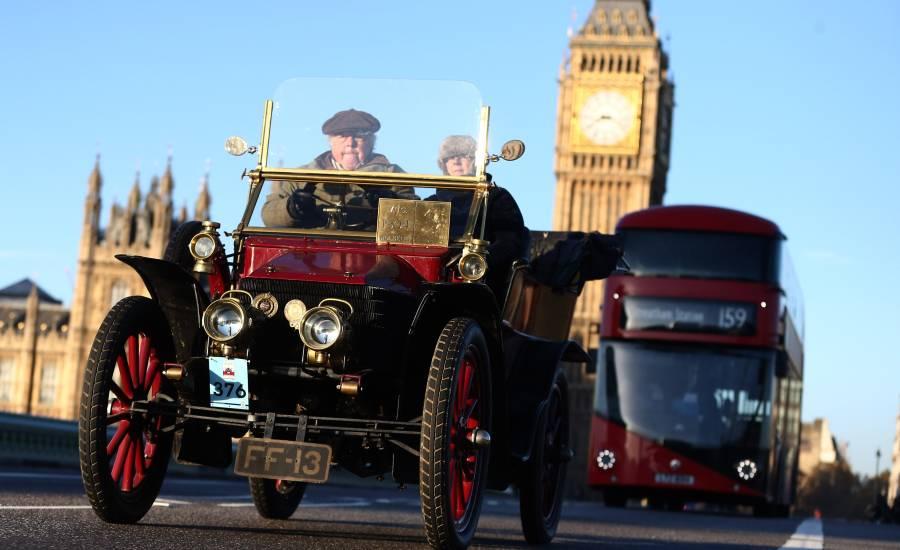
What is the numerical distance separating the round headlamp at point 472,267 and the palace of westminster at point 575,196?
75.4 meters

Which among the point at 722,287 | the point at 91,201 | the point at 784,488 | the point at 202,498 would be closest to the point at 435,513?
the point at 202,498

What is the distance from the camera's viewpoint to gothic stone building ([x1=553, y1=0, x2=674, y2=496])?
83375 millimetres

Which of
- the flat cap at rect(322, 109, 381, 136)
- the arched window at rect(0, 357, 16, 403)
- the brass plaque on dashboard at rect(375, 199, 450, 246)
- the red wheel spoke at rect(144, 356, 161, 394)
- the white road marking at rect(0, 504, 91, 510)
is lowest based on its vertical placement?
the arched window at rect(0, 357, 16, 403)

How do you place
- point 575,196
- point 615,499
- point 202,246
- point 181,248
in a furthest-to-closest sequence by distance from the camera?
point 575,196, point 615,499, point 181,248, point 202,246

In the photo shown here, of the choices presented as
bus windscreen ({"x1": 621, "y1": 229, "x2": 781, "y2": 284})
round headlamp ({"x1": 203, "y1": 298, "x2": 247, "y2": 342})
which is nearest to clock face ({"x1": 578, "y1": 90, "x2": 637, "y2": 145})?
bus windscreen ({"x1": 621, "y1": 229, "x2": 781, "y2": 284})

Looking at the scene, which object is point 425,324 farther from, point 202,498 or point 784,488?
point 784,488

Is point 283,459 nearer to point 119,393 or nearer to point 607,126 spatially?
point 119,393

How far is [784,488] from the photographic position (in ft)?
68.6

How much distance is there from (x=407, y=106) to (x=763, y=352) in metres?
11.4

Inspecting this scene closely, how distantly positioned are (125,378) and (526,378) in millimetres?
1719

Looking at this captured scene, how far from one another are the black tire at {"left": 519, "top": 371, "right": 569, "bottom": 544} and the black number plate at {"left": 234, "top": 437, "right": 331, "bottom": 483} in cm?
152

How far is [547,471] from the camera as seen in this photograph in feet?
25.2

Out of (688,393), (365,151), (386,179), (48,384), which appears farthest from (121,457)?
(48,384)

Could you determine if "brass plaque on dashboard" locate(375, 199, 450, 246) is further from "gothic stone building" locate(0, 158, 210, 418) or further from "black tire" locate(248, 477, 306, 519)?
"gothic stone building" locate(0, 158, 210, 418)
